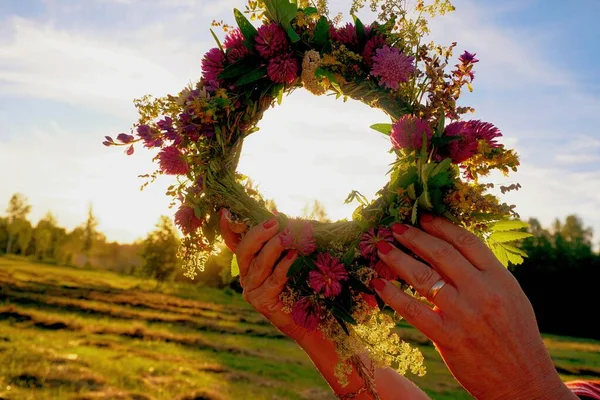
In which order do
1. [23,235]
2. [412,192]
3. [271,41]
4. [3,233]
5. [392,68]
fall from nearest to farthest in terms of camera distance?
[412,192]
[392,68]
[271,41]
[23,235]
[3,233]

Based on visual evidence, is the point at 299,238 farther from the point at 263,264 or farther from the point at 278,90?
the point at 278,90

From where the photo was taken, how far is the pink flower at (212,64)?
322 cm

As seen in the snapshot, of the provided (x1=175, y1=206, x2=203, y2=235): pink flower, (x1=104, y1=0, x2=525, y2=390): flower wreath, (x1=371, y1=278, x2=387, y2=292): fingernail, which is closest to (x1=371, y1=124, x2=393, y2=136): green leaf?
(x1=104, y1=0, x2=525, y2=390): flower wreath

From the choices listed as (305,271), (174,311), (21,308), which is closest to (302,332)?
(305,271)

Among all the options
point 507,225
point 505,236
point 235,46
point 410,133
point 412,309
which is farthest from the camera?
point 235,46

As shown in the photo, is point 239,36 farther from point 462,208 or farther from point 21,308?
point 21,308

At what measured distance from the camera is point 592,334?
37.8 m

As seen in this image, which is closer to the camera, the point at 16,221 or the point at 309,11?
the point at 309,11

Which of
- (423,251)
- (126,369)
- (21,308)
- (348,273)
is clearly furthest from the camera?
(21,308)

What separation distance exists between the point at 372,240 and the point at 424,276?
0.41 m

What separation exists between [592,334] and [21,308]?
35200 millimetres

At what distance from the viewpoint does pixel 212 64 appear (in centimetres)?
323

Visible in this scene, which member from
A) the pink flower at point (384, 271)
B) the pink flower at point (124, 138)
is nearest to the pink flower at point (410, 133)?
the pink flower at point (384, 271)

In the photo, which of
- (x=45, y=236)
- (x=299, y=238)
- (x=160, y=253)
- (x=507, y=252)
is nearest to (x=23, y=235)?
(x=45, y=236)
